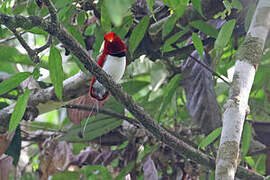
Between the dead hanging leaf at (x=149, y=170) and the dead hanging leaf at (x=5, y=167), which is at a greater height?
the dead hanging leaf at (x=5, y=167)

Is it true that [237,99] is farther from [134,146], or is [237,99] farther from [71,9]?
[134,146]

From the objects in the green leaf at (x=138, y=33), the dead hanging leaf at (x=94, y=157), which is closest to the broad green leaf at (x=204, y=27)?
the green leaf at (x=138, y=33)

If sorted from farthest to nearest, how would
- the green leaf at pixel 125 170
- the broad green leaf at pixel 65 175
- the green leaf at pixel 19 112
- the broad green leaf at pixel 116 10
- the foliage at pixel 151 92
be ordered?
1. the broad green leaf at pixel 65 175
2. the green leaf at pixel 125 170
3. the foliage at pixel 151 92
4. the green leaf at pixel 19 112
5. the broad green leaf at pixel 116 10

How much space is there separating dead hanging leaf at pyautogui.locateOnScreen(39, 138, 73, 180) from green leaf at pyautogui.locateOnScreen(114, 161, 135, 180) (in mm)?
460

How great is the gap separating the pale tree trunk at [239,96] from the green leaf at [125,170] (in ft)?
3.59

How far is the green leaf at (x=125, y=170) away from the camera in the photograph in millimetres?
2552

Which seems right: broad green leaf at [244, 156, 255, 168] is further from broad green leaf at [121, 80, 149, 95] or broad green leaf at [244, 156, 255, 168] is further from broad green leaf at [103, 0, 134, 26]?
broad green leaf at [103, 0, 134, 26]

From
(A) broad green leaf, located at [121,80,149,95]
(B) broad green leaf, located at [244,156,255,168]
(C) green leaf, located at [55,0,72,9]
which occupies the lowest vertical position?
(B) broad green leaf, located at [244,156,255,168]

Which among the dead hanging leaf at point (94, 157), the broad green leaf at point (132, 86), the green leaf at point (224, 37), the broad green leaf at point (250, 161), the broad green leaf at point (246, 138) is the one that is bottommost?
the broad green leaf at point (250, 161)

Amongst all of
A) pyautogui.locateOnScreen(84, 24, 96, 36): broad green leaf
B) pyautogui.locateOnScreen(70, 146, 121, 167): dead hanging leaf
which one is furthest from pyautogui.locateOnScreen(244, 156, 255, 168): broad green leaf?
pyautogui.locateOnScreen(84, 24, 96, 36): broad green leaf

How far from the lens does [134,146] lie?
8.98 feet

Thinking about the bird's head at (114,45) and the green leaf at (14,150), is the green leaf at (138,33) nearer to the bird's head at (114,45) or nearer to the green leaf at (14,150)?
the bird's head at (114,45)

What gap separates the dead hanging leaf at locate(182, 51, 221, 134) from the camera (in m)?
2.45

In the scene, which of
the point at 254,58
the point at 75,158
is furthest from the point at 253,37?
the point at 75,158
